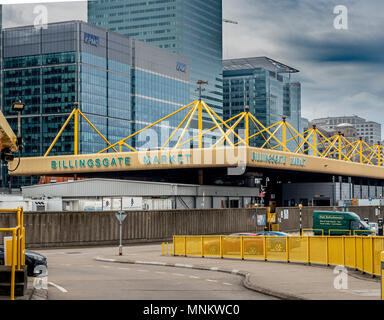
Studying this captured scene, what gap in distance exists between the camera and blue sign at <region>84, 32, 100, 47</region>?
171875 mm

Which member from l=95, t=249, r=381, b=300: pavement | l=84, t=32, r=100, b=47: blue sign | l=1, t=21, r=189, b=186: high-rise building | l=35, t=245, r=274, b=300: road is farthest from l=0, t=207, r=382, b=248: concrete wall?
l=84, t=32, r=100, b=47: blue sign

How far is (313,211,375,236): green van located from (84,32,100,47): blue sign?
450 ft

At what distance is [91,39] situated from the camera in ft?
570

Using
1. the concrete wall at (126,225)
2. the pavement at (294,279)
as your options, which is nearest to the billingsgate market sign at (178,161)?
the concrete wall at (126,225)

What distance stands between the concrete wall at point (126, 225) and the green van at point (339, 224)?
11263 millimetres

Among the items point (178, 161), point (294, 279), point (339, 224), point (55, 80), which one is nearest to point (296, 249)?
point (294, 279)

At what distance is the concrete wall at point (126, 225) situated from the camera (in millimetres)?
43719

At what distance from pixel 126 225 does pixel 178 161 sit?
18.3m

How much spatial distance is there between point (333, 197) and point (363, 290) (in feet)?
252

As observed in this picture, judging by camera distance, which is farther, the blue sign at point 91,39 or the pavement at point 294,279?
the blue sign at point 91,39

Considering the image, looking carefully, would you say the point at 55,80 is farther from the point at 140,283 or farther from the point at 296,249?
the point at 140,283

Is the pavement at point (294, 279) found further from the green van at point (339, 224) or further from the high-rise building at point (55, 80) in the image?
the high-rise building at point (55, 80)
